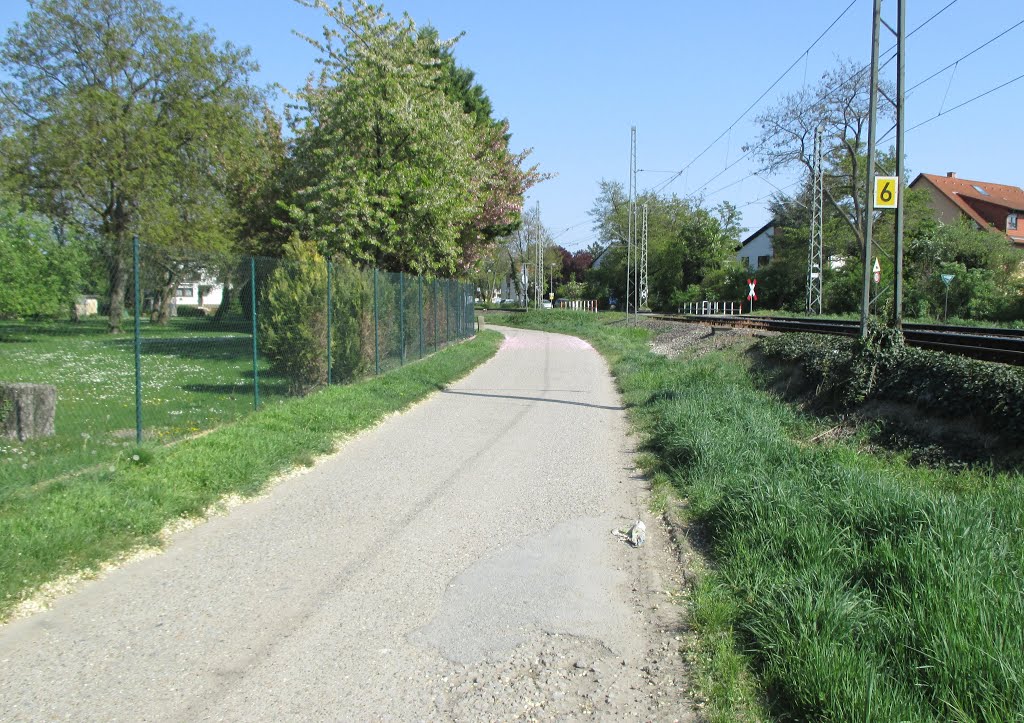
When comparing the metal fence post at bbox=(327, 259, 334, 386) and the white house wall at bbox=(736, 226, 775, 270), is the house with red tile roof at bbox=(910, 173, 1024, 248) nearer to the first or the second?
the white house wall at bbox=(736, 226, 775, 270)

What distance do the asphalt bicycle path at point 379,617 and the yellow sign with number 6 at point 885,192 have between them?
7.05 m

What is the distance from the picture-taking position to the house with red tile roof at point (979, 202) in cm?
5581

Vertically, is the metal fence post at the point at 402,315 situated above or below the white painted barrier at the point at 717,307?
below

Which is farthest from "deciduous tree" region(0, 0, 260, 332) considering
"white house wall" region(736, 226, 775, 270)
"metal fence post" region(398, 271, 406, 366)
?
"white house wall" region(736, 226, 775, 270)

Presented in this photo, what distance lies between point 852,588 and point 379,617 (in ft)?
8.83

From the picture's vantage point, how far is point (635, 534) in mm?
6062

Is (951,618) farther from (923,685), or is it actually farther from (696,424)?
(696,424)

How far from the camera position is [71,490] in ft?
19.2

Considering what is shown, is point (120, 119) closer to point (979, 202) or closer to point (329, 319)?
point (329, 319)

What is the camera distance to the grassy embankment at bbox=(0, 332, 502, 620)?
481 centimetres

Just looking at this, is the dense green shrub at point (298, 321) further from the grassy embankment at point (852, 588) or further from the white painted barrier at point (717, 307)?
the white painted barrier at point (717, 307)

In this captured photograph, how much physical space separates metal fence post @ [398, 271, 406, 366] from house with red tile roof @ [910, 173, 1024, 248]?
48076 millimetres

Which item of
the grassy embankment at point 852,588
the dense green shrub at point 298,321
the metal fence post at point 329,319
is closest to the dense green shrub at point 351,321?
the metal fence post at point 329,319

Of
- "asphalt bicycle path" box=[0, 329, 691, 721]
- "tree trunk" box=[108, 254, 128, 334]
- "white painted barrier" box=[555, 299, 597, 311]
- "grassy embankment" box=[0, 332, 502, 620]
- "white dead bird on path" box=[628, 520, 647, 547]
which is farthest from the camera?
"white painted barrier" box=[555, 299, 597, 311]
